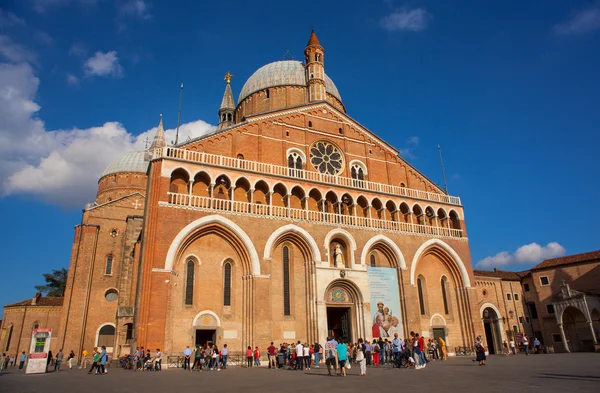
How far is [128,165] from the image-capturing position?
45031 millimetres

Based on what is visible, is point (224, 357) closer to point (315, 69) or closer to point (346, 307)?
point (346, 307)

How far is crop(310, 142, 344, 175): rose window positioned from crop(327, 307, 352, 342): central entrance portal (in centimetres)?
893

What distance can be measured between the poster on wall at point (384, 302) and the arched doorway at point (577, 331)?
14.9 metres

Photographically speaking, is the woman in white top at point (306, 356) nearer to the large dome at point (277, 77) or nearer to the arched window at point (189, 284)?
the arched window at point (189, 284)

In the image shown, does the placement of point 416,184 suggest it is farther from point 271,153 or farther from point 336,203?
point 271,153

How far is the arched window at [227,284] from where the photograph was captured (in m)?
21.9

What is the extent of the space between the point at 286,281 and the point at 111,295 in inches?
651

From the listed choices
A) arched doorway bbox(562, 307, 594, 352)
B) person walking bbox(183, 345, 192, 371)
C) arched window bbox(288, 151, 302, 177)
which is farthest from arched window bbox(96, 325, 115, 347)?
arched doorway bbox(562, 307, 594, 352)

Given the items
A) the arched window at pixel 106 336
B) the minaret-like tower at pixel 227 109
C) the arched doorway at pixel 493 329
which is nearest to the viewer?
the arched doorway at pixel 493 329

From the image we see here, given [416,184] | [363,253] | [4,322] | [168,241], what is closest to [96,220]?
[4,322]

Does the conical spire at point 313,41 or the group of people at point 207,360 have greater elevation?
the conical spire at point 313,41

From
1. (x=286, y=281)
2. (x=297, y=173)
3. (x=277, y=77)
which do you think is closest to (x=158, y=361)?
(x=286, y=281)

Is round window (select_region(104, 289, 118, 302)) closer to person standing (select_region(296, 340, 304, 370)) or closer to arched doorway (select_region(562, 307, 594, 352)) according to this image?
person standing (select_region(296, 340, 304, 370))

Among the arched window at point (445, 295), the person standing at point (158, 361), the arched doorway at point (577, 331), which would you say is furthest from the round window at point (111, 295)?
the arched doorway at point (577, 331)
